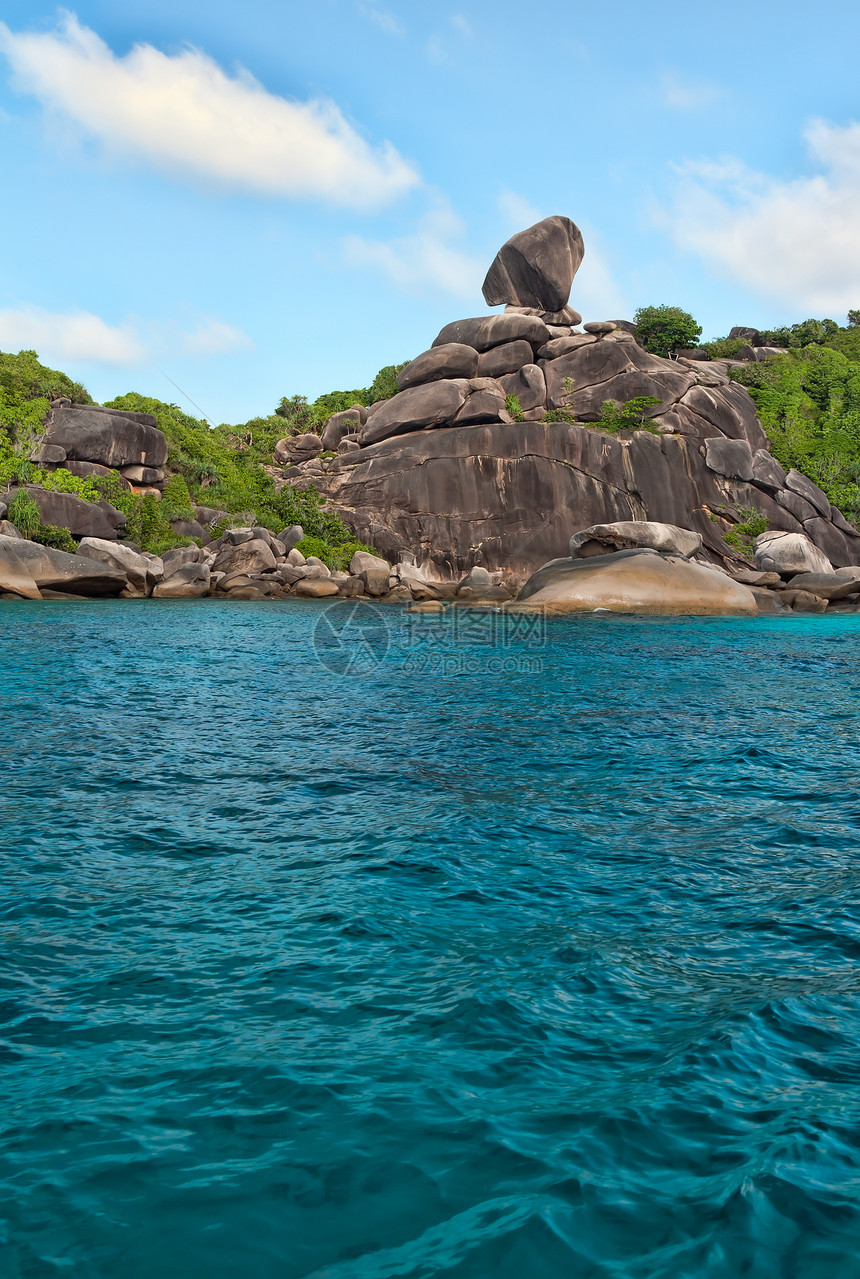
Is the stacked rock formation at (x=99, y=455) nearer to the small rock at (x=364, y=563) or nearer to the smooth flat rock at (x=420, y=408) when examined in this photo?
the small rock at (x=364, y=563)

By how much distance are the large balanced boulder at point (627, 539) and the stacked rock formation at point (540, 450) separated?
7138 millimetres

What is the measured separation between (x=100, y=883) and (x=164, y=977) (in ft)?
4.97

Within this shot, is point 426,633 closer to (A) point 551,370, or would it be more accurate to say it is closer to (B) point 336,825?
(B) point 336,825

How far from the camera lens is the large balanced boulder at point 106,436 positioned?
4628 cm

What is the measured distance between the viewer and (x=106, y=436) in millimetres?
47188

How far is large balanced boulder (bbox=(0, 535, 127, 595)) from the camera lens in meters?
34.2

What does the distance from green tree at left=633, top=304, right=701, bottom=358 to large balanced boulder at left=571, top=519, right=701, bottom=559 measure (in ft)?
82.0

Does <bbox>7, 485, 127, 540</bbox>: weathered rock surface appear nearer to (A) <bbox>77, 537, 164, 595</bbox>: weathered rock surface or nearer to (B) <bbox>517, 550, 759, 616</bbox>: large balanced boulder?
(A) <bbox>77, 537, 164, 595</bbox>: weathered rock surface

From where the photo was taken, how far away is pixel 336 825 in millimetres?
7246

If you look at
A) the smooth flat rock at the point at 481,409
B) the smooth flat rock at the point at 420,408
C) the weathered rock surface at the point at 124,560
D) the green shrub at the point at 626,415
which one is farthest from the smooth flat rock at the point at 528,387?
the weathered rock surface at the point at 124,560

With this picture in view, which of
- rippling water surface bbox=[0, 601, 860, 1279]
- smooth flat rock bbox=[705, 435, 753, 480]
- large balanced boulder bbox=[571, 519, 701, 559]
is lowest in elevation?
rippling water surface bbox=[0, 601, 860, 1279]

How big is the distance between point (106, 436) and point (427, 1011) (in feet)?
157

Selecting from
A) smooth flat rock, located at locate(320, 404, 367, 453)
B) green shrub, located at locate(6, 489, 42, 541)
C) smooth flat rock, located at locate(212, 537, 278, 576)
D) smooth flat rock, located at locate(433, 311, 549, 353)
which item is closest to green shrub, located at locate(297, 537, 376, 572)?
smooth flat rock, located at locate(212, 537, 278, 576)

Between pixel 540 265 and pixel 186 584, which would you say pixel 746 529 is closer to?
pixel 540 265
